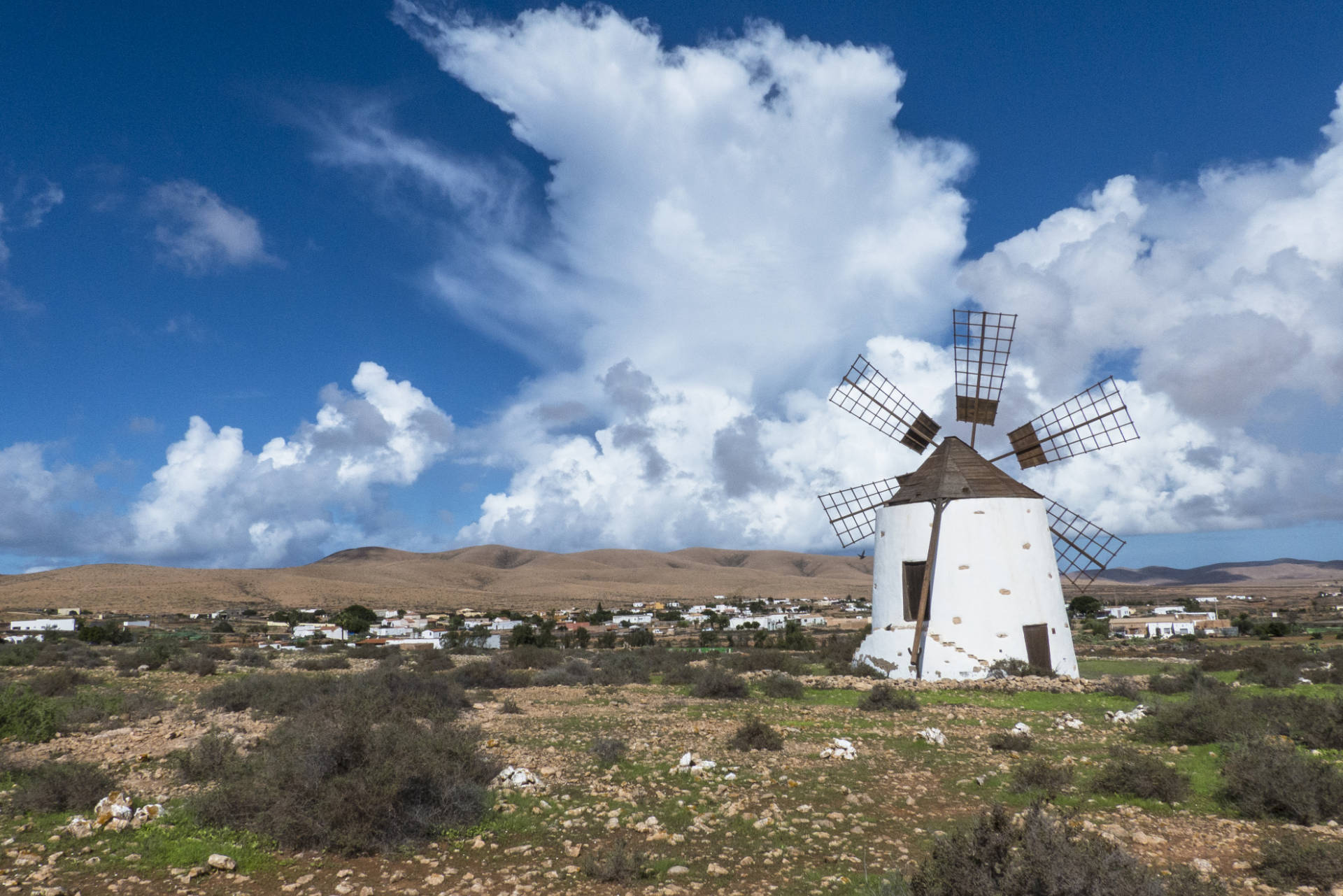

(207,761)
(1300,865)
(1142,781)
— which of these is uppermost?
(1300,865)

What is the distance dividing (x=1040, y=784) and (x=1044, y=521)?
51.4 feet

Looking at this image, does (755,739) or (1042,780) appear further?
(755,739)

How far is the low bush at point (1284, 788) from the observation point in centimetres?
764

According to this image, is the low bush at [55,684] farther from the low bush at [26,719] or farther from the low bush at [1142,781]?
the low bush at [1142,781]

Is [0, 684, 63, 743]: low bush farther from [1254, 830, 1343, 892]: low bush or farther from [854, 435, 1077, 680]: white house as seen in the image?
[854, 435, 1077, 680]: white house

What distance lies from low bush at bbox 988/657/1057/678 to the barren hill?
69549 millimetres

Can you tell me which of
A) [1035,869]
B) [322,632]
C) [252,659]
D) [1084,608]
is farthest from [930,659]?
[1084,608]

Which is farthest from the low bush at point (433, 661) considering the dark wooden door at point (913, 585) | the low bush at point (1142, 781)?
the low bush at point (1142, 781)

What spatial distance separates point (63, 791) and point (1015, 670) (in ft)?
65.4

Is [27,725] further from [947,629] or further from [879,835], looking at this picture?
[947,629]

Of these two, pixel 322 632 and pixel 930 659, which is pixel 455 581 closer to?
pixel 322 632

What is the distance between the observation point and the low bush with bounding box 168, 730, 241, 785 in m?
9.19

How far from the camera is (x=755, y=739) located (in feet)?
38.4

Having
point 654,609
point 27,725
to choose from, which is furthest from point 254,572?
point 27,725
